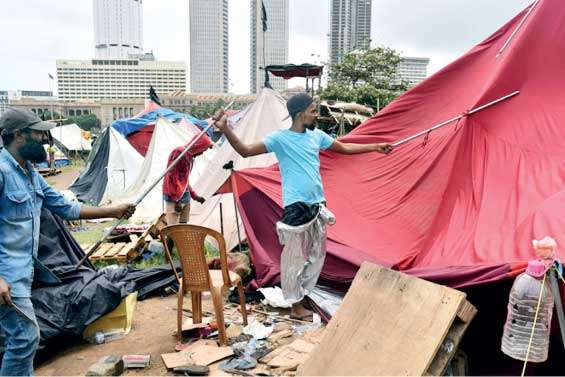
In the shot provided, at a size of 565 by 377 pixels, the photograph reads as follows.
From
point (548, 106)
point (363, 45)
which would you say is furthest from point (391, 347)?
point (363, 45)

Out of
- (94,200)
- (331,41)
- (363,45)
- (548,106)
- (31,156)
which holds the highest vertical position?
(331,41)

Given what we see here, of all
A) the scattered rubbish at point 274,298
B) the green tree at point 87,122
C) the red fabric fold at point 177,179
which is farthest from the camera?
the green tree at point 87,122

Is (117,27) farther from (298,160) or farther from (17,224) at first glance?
(17,224)

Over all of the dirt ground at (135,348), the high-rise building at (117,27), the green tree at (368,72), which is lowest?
the dirt ground at (135,348)

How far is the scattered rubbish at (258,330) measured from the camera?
12.2 feet

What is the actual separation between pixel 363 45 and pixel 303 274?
25400mm

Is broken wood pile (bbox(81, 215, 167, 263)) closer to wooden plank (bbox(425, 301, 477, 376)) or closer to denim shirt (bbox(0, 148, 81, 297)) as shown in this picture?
denim shirt (bbox(0, 148, 81, 297))

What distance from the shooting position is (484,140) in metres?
3.76

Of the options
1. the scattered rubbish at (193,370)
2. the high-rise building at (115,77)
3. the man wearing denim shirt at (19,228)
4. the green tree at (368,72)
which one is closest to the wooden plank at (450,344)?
the scattered rubbish at (193,370)

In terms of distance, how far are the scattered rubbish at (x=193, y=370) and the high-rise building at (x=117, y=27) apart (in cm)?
10464

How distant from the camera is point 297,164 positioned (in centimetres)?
365

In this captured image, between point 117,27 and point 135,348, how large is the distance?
11098 centimetres

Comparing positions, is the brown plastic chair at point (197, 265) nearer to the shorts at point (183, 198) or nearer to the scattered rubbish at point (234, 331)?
the scattered rubbish at point (234, 331)

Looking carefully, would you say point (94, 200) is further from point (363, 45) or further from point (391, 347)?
point (363, 45)
